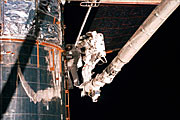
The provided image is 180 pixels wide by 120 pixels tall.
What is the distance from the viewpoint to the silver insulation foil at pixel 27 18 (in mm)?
10195

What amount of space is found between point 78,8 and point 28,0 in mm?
4783

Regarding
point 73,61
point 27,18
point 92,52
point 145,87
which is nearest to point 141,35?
point 92,52

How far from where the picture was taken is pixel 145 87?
16.4 meters

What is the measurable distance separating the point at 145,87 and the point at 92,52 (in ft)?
17.8

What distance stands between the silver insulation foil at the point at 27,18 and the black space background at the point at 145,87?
450cm

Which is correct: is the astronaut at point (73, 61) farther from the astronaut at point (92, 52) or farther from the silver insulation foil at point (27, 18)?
the silver insulation foil at point (27, 18)

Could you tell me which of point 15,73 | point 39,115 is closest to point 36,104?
point 39,115

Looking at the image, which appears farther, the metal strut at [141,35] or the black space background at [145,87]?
the black space background at [145,87]

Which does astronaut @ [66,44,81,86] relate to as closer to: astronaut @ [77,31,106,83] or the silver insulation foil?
astronaut @ [77,31,106,83]

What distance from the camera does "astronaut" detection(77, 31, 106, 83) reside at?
1173cm

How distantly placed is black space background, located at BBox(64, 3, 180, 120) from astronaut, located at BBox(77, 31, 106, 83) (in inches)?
145

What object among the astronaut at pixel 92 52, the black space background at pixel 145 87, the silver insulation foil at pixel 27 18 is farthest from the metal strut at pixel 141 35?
the black space background at pixel 145 87

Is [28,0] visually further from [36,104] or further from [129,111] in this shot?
[129,111]

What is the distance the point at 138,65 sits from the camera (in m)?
16.8
